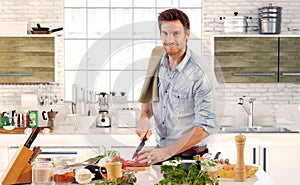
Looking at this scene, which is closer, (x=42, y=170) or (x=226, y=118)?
(x=42, y=170)

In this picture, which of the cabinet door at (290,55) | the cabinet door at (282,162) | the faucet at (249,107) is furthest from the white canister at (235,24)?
the cabinet door at (282,162)

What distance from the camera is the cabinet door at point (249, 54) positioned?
242 inches

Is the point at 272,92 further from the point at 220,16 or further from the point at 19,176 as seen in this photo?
the point at 19,176

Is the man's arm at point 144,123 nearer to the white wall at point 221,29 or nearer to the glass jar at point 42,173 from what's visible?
the glass jar at point 42,173

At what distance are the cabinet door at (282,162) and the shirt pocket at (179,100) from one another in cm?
263

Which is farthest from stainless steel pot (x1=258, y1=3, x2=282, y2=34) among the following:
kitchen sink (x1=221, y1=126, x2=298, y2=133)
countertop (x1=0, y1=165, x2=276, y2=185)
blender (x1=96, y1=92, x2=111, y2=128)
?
countertop (x1=0, y1=165, x2=276, y2=185)

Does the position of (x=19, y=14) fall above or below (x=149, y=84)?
above

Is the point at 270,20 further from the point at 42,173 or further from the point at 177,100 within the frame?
the point at 42,173

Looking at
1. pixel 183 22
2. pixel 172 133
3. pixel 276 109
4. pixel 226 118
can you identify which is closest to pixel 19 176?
pixel 172 133

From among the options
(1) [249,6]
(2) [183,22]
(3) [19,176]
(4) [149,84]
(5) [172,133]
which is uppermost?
(1) [249,6]

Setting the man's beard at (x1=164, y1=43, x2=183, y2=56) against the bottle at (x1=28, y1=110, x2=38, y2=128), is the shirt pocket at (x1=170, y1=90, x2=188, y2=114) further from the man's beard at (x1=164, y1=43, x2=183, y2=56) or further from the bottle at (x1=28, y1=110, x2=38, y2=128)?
the bottle at (x1=28, y1=110, x2=38, y2=128)

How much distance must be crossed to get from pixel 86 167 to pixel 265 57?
3.30m

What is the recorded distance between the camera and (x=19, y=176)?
3.21 metres

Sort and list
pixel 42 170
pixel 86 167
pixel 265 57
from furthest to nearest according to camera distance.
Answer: pixel 265 57 → pixel 86 167 → pixel 42 170
